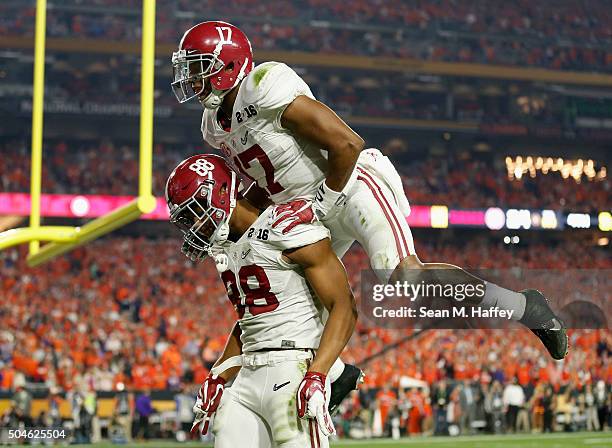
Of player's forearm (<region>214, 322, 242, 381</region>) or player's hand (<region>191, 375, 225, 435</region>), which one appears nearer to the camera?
player's hand (<region>191, 375, 225, 435</region>)

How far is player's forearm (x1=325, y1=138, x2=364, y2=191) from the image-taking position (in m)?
3.08

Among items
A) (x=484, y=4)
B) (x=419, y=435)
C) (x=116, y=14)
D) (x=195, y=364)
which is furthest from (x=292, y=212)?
(x=484, y=4)

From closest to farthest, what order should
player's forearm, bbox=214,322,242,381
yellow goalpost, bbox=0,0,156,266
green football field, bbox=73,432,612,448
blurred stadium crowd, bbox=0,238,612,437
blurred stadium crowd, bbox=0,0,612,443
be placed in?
player's forearm, bbox=214,322,242,381 < yellow goalpost, bbox=0,0,156,266 < green football field, bbox=73,432,612,448 < blurred stadium crowd, bbox=0,238,612,437 < blurred stadium crowd, bbox=0,0,612,443

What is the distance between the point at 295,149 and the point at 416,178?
18795mm

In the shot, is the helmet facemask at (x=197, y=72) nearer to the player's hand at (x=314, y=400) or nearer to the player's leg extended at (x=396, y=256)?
the player's leg extended at (x=396, y=256)

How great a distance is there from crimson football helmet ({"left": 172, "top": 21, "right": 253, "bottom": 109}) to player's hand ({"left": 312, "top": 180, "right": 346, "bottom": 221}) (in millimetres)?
475

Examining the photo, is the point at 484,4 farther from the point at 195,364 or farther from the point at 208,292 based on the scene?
the point at 195,364

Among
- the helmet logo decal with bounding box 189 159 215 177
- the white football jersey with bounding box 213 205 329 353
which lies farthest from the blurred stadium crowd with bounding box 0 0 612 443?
the helmet logo decal with bounding box 189 159 215 177

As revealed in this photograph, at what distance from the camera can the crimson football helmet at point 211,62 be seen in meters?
3.18

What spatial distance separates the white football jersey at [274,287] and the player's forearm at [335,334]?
116mm

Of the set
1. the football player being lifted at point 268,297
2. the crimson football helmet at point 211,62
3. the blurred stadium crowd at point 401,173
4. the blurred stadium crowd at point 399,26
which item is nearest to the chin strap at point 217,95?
the crimson football helmet at point 211,62

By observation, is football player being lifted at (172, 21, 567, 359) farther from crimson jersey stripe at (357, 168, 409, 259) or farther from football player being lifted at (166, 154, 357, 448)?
football player being lifted at (166, 154, 357, 448)

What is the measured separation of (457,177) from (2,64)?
10.3 m

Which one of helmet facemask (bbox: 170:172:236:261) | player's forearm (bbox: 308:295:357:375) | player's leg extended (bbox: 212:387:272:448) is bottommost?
player's leg extended (bbox: 212:387:272:448)
